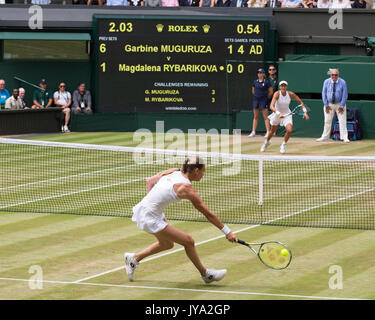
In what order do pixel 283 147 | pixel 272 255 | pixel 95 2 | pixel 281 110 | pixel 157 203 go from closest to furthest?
pixel 157 203
pixel 272 255
pixel 283 147
pixel 281 110
pixel 95 2

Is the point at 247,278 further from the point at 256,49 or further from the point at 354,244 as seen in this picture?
the point at 256,49

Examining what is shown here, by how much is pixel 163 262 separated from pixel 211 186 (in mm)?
6819

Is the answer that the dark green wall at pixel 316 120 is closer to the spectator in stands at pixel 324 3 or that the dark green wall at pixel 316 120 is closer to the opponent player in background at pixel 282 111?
the spectator in stands at pixel 324 3

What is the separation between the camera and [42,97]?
29.5m

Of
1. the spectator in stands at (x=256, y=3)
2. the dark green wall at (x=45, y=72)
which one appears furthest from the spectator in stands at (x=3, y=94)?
the spectator in stands at (x=256, y=3)

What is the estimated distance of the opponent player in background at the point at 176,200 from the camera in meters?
10.6

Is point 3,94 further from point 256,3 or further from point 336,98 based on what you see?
point 336,98

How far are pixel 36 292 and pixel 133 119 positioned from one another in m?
19.3

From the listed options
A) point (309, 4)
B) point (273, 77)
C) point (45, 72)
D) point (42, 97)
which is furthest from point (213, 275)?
point (45, 72)

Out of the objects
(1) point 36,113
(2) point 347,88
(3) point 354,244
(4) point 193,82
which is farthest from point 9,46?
(3) point 354,244

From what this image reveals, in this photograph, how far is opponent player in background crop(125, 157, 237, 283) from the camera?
1062 cm

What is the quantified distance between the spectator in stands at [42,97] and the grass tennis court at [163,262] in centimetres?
1372

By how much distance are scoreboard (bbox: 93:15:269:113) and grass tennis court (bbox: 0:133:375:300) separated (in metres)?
13.3

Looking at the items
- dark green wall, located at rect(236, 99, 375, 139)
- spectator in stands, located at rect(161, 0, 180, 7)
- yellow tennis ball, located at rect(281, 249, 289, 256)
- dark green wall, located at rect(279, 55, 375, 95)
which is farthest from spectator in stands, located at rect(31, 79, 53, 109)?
yellow tennis ball, located at rect(281, 249, 289, 256)
